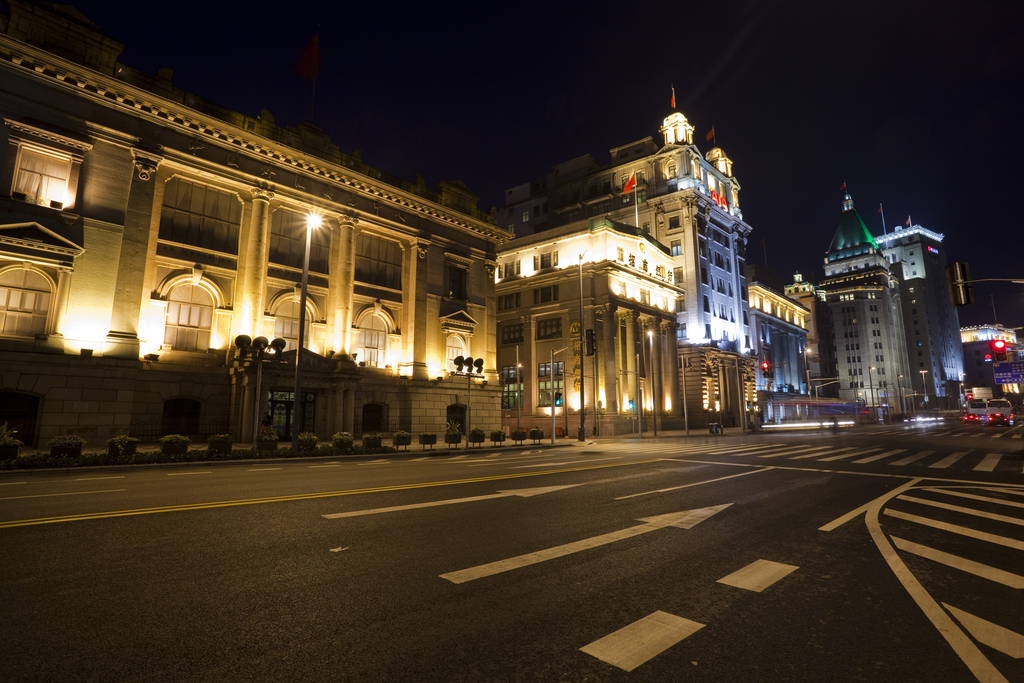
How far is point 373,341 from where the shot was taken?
1444 inches

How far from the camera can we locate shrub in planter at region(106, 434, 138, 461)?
57.7ft

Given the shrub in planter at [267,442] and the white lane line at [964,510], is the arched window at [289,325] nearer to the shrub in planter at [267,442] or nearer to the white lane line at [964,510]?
the shrub in planter at [267,442]

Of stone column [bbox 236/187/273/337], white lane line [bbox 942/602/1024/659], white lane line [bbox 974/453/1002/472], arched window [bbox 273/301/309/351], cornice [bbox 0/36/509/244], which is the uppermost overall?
cornice [bbox 0/36/509/244]

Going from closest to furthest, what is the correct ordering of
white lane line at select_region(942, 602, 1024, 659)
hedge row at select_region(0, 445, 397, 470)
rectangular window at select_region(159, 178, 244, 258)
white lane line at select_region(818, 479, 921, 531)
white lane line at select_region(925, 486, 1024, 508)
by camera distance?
white lane line at select_region(942, 602, 1024, 659) < white lane line at select_region(818, 479, 921, 531) < white lane line at select_region(925, 486, 1024, 508) < hedge row at select_region(0, 445, 397, 470) < rectangular window at select_region(159, 178, 244, 258)

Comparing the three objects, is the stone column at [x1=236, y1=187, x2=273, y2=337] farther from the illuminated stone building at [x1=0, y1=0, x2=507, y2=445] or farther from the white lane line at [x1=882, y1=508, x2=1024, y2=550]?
the white lane line at [x1=882, y1=508, x2=1024, y2=550]

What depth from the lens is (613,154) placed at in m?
79.9

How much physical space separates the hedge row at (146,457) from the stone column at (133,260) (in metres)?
8.27

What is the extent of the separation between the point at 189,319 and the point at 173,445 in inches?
477

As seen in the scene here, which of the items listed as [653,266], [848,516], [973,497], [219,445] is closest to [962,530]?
[848,516]

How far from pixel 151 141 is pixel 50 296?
395 inches

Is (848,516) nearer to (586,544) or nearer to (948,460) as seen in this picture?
(586,544)

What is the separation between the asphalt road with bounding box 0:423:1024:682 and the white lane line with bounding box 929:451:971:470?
8.43m

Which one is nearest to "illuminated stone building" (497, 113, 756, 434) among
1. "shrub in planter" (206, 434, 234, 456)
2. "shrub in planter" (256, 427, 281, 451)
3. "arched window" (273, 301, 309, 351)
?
"arched window" (273, 301, 309, 351)

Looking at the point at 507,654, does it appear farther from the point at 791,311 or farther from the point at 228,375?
the point at 791,311
